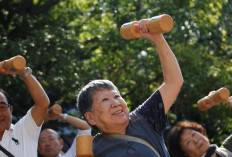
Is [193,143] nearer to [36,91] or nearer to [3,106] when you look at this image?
[36,91]

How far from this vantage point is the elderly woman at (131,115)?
8.13 feet

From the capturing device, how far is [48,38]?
6.65 meters

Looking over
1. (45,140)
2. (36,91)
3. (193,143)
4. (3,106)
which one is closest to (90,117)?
(36,91)

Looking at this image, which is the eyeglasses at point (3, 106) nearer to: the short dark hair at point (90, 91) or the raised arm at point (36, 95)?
the raised arm at point (36, 95)

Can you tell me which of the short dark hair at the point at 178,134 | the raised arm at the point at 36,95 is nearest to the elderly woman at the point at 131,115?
the raised arm at the point at 36,95

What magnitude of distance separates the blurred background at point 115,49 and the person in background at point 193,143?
9.80 ft

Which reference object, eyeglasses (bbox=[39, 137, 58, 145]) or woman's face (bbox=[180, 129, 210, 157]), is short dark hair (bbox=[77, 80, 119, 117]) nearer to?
woman's face (bbox=[180, 129, 210, 157])

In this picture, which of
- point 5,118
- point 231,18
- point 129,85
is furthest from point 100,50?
point 5,118

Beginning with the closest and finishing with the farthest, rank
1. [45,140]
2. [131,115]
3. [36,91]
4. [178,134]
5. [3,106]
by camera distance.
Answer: [131,115]
[36,91]
[3,106]
[178,134]
[45,140]

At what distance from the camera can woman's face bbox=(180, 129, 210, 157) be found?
3.56 metres

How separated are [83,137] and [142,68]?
4717 mm

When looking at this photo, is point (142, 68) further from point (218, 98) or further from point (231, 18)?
point (218, 98)

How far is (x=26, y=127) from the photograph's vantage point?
11.2ft

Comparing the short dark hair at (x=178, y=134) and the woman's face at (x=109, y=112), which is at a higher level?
the woman's face at (x=109, y=112)
